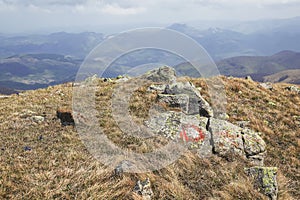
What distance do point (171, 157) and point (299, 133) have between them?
898cm

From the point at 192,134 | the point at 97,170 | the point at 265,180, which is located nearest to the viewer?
the point at 97,170

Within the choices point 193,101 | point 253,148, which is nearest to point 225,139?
point 253,148

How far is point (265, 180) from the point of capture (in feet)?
26.0

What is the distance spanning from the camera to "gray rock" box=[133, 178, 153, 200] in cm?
703

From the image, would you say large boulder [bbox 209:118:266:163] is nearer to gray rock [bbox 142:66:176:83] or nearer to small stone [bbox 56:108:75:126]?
small stone [bbox 56:108:75:126]

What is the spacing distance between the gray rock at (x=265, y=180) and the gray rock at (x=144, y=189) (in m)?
3.62

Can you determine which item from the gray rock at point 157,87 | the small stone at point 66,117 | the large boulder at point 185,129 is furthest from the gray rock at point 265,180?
the gray rock at point 157,87

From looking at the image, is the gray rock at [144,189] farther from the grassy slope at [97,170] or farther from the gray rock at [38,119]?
the gray rock at [38,119]

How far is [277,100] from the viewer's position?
19.6 meters

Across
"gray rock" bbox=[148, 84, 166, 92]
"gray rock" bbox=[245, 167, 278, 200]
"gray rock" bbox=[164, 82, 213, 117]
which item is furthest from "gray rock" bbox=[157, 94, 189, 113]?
"gray rock" bbox=[245, 167, 278, 200]

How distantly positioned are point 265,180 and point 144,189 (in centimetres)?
415

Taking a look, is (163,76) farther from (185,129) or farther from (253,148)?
(253,148)

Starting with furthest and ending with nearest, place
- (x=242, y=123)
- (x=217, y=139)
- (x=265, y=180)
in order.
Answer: (x=242, y=123), (x=217, y=139), (x=265, y=180)

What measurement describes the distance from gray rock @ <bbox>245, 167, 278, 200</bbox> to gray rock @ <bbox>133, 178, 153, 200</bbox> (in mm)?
3618
